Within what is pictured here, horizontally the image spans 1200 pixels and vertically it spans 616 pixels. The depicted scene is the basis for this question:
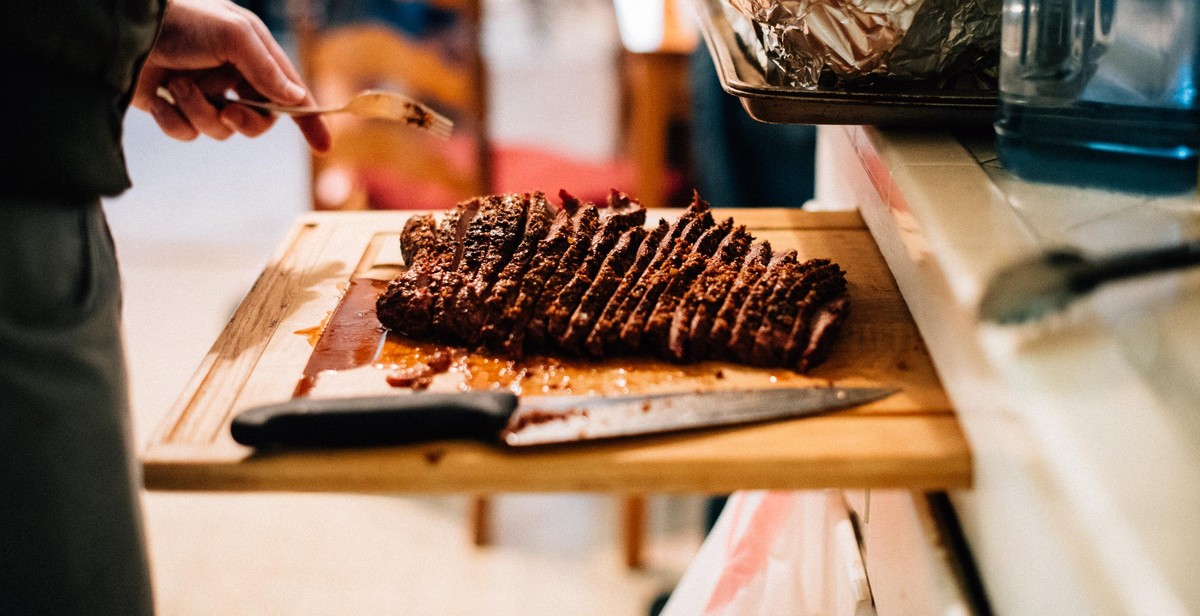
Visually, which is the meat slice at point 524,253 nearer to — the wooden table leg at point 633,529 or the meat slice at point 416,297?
the meat slice at point 416,297

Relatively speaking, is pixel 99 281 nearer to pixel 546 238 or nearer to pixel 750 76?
pixel 546 238

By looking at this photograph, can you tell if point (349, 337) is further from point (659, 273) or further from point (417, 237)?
point (659, 273)

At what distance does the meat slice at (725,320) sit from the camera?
1.24m

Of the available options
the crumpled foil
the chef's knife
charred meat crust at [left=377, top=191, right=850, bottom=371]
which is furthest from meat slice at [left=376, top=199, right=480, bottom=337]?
the crumpled foil

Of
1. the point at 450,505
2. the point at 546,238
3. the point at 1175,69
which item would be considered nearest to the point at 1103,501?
the point at 1175,69

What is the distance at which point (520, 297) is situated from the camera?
1297mm

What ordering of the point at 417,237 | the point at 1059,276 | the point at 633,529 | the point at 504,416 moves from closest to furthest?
the point at 1059,276 < the point at 504,416 < the point at 417,237 < the point at 633,529

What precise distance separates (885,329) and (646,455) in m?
0.42

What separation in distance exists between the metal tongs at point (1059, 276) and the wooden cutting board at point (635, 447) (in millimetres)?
226

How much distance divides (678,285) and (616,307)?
0.09 metres

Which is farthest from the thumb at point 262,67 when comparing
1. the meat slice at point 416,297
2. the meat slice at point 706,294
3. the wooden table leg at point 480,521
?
the wooden table leg at point 480,521

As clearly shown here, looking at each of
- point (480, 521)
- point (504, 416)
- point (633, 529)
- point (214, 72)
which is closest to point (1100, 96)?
point (504, 416)

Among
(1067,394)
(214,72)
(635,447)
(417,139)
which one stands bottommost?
(417,139)

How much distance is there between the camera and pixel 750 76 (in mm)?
1608
